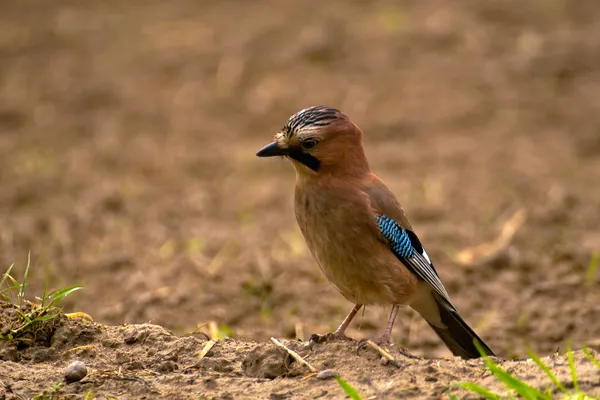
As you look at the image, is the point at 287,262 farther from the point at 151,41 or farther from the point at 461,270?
the point at 151,41

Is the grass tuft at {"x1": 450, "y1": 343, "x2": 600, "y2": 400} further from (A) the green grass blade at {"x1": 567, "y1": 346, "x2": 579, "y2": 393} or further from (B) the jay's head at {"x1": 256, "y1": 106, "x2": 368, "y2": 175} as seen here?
(B) the jay's head at {"x1": 256, "y1": 106, "x2": 368, "y2": 175}

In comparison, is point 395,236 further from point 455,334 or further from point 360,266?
point 455,334

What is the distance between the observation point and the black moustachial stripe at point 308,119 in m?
5.11

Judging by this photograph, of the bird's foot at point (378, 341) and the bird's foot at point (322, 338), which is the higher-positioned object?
the bird's foot at point (322, 338)

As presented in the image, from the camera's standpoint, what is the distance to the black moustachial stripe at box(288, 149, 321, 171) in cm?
516

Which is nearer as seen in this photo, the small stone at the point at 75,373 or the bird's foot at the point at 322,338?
the small stone at the point at 75,373

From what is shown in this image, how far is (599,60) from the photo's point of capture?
40.6 ft

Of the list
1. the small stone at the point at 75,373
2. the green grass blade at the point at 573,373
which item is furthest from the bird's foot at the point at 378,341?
the small stone at the point at 75,373

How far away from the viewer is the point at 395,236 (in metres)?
5.26

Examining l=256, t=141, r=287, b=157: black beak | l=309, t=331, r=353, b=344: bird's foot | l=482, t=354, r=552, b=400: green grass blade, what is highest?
l=256, t=141, r=287, b=157: black beak

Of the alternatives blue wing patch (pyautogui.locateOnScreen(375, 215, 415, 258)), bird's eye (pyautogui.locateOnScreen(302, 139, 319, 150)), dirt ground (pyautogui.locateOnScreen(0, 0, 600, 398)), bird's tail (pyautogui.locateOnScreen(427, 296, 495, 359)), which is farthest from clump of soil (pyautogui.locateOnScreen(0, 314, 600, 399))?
bird's eye (pyautogui.locateOnScreen(302, 139, 319, 150))

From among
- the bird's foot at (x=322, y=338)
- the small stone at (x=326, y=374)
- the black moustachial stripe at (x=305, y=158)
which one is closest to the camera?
the small stone at (x=326, y=374)

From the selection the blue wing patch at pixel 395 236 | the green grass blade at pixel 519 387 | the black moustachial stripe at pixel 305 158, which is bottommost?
the green grass blade at pixel 519 387

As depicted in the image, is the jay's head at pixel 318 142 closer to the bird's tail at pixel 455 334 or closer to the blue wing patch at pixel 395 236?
the blue wing patch at pixel 395 236
